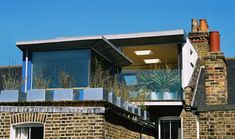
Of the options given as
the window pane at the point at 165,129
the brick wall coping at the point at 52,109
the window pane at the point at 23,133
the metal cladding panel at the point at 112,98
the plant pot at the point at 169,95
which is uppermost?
the plant pot at the point at 169,95

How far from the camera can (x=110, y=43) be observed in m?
18.2

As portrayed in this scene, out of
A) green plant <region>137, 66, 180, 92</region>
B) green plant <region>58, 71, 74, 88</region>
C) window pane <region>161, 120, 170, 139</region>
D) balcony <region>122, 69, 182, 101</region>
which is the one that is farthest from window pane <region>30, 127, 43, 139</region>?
window pane <region>161, 120, 170, 139</region>

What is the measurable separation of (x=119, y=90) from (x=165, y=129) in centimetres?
783

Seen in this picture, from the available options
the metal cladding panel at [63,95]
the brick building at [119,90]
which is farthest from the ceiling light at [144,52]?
the metal cladding panel at [63,95]

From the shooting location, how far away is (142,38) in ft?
79.6

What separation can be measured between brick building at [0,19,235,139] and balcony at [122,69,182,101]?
0.16 feet

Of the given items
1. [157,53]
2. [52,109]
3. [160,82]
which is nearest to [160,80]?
[160,82]

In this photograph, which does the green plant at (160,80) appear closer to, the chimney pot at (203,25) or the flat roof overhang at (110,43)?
the flat roof overhang at (110,43)

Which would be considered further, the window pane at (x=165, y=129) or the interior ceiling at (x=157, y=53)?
the interior ceiling at (x=157, y=53)

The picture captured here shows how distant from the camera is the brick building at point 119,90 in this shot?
13.6 metres

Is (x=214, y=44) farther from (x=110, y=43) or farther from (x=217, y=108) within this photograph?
(x=217, y=108)

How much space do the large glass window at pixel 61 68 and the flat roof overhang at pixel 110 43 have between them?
28 cm

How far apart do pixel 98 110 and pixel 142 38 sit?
36.7 feet

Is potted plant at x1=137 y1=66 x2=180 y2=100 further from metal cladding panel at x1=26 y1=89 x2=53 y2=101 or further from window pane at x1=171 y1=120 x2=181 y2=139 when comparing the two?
metal cladding panel at x1=26 y1=89 x2=53 y2=101
